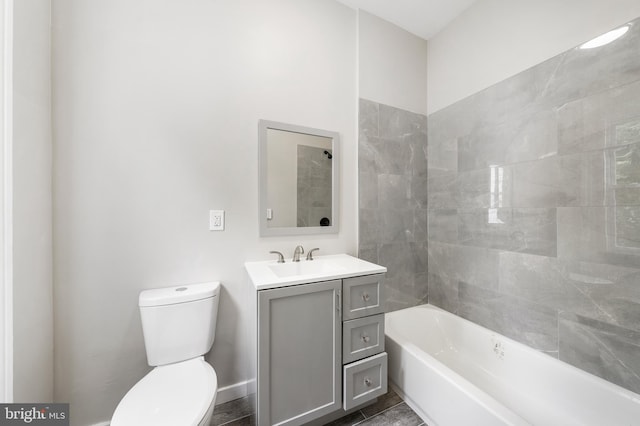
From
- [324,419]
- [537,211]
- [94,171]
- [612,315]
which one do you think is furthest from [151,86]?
[612,315]

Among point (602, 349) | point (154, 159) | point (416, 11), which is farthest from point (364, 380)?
point (416, 11)

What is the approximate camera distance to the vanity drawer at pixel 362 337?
1.28 metres

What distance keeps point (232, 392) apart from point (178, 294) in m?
0.81

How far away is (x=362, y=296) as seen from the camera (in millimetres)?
1338

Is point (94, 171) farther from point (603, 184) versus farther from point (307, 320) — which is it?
point (603, 184)

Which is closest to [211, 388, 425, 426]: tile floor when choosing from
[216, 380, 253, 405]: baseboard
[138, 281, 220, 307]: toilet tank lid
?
[216, 380, 253, 405]: baseboard

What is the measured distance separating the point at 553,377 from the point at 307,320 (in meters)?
1.49

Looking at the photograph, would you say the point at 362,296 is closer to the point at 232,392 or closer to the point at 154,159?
the point at 232,392

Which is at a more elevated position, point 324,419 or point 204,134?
point 204,134

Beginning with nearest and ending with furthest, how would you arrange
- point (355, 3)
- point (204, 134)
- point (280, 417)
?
point (280, 417), point (204, 134), point (355, 3)

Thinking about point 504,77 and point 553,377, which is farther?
point 504,77

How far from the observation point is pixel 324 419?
130 centimetres

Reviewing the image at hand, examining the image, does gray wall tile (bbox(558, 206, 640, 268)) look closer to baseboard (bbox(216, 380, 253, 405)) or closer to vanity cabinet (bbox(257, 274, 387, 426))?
vanity cabinet (bbox(257, 274, 387, 426))

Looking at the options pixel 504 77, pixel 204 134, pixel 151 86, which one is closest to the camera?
pixel 151 86
